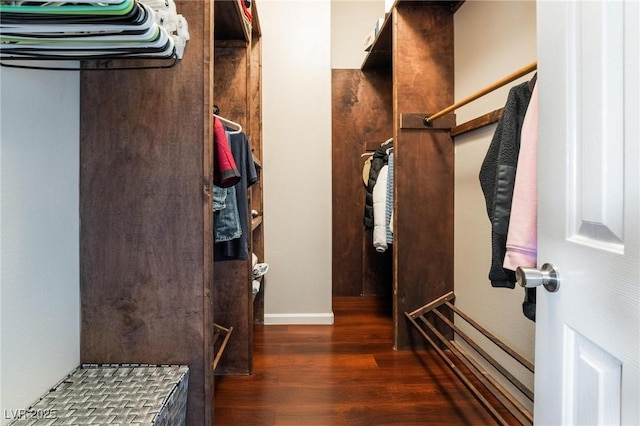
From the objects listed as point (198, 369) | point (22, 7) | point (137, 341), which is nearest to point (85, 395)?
point (137, 341)

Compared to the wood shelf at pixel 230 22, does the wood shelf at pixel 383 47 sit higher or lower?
higher

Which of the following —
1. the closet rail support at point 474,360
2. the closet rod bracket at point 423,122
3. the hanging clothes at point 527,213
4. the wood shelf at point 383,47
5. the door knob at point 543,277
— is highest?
the wood shelf at point 383,47

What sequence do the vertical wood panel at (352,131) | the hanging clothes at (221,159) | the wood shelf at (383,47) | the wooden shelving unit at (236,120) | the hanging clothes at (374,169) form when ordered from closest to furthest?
1. the hanging clothes at (221,159)
2. the wooden shelving unit at (236,120)
3. the wood shelf at (383,47)
4. the hanging clothes at (374,169)
5. the vertical wood panel at (352,131)

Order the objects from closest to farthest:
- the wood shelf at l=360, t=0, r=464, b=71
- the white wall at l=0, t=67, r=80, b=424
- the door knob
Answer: the door knob < the white wall at l=0, t=67, r=80, b=424 < the wood shelf at l=360, t=0, r=464, b=71

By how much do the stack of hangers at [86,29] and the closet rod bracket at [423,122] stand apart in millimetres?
1494

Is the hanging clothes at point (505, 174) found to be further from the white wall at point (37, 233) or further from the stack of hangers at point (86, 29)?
the white wall at point (37, 233)

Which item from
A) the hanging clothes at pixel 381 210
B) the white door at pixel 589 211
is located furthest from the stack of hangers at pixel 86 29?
the hanging clothes at pixel 381 210

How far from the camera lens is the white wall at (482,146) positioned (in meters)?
1.46

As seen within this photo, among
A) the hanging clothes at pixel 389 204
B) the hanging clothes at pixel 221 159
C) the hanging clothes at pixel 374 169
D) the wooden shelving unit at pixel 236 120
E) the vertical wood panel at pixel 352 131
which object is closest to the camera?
the hanging clothes at pixel 221 159

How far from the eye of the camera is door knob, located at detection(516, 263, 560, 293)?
618 millimetres

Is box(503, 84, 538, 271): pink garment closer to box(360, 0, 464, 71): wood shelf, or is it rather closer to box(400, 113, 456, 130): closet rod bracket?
box(400, 113, 456, 130): closet rod bracket

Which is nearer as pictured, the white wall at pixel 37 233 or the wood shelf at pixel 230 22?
the white wall at pixel 37 233

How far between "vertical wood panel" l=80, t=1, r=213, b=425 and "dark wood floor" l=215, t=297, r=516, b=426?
575 millimetres

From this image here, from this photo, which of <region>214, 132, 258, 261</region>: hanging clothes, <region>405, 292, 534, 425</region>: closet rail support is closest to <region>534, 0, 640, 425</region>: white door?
<region>405, 292, 534, 425</region>: closet rail support
